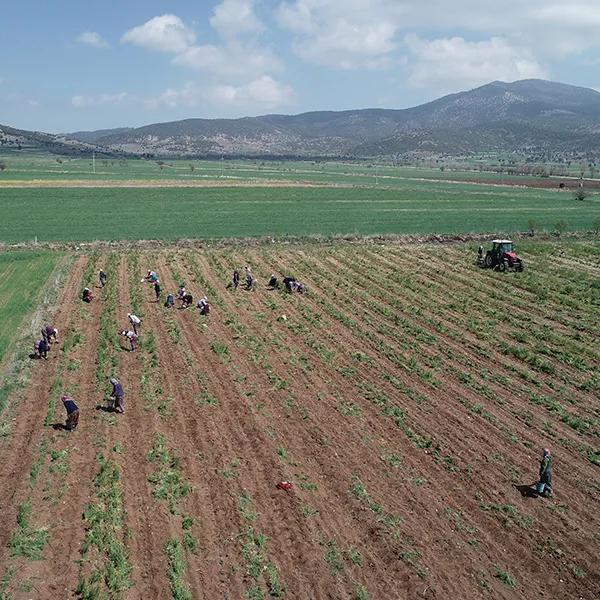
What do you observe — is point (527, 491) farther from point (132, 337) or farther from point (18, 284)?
point (18, 284)

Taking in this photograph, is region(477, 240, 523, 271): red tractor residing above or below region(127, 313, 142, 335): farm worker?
above

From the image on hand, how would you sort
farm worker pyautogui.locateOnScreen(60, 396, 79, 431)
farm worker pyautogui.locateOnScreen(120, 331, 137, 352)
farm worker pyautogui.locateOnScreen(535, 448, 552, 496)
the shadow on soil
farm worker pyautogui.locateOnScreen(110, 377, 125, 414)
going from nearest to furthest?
1. farm worker pyautogui.locateOnScreen(535, 448, 552, 496)
2. the shadow on soil
3. farm worker pyautogui.locateOnScreen(60, 396, 79, 431)
4. farm worker pyautogui.locateOnScreen(110, 377, 125, 414)
5. farm worker pyautogui.locateOnScreen(120, 331, 137, 352)

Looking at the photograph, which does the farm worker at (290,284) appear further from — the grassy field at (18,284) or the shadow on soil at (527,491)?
the shadow on soil at (527,491)

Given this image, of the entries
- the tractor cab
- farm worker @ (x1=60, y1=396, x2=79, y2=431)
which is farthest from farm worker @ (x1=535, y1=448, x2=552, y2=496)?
the tractor cab

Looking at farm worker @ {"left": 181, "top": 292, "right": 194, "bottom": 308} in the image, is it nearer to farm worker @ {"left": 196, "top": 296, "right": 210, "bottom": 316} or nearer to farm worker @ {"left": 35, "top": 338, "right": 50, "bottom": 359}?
farm worker @ {"left": 196, "top": 296, "right": 210, "bottom": 316}

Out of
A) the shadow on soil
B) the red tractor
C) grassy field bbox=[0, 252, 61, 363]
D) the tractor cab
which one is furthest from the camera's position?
the tractor cab

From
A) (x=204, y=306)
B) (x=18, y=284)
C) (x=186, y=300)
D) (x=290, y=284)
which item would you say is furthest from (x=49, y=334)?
(x=290, y=284)

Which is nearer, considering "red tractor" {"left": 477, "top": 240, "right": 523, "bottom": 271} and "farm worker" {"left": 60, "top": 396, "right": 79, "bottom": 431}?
"farm worker" {"left": 60, "top": 396, "right": 79, "bottom": 431}
